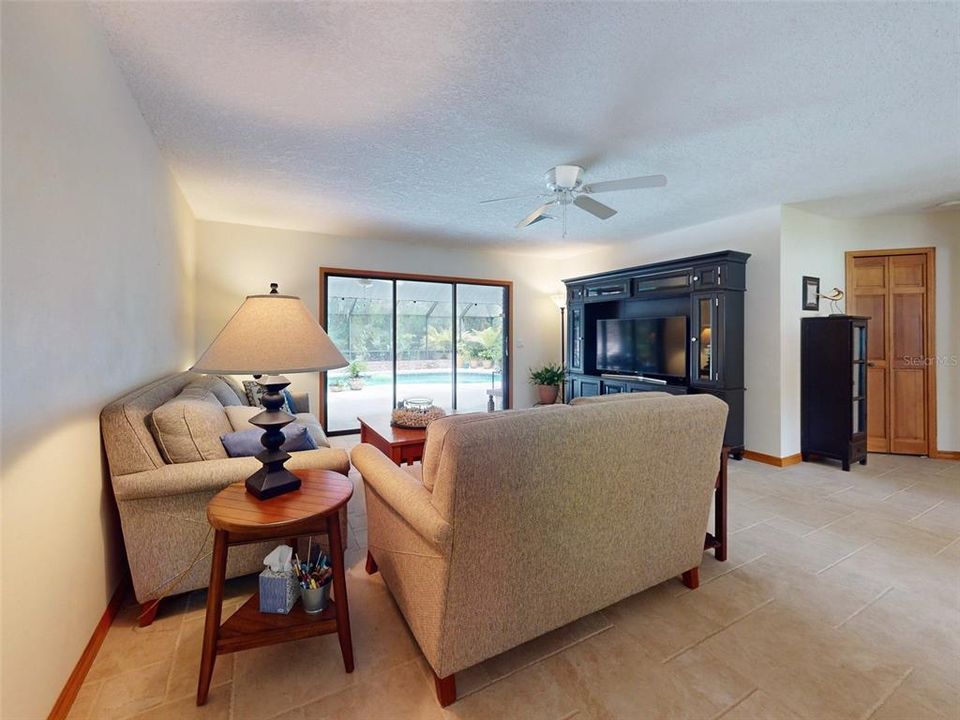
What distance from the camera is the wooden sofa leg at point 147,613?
1697 mm

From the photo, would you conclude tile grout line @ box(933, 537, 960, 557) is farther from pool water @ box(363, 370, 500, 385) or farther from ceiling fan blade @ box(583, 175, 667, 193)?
pool water @ box(363, 370, 500, 385)

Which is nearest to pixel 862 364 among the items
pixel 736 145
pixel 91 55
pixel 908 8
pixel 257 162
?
pixel 736 145

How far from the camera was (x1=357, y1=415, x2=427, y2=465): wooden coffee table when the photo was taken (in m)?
2.59

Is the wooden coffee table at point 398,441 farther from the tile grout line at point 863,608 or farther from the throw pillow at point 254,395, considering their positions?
the tile grout line at point 863,608

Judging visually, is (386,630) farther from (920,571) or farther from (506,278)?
(506,278)

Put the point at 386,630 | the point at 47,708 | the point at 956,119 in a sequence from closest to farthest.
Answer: the point at 47,708
the point at 386,630
the point at 956,119

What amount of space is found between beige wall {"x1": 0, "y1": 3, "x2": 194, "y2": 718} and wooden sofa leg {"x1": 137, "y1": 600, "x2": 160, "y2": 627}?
149mm

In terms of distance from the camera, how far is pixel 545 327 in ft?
21.1

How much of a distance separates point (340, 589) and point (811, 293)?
15.6 feet

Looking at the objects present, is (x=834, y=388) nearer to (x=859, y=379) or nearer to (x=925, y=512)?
(x=859, y=379)

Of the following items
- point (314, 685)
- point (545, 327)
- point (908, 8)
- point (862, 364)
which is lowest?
point (314, 685)

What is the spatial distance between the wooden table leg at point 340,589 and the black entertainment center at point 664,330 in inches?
145

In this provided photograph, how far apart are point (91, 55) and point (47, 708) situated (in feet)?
7.52

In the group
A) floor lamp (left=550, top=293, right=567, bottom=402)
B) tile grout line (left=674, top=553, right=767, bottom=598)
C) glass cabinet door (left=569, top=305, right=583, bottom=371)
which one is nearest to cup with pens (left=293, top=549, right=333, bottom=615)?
tile grout line (left=674, top=553, right=767, bottom=598)
